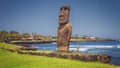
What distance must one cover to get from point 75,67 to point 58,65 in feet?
4.96

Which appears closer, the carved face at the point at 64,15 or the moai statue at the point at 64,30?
the moai statue at the point at 64,30

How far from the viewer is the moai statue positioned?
35.7 metres

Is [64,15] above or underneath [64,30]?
above

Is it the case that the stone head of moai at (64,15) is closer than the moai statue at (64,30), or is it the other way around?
the moai statue at (64,30)

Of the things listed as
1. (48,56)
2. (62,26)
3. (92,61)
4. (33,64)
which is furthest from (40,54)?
(33,64)

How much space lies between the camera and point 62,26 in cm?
3625

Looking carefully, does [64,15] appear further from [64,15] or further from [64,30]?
[64,30]

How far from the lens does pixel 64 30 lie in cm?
3575

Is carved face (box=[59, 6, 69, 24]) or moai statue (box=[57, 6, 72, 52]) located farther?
carved face (box=[59, 6, 69, 24])

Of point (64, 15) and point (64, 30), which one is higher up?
point (64, 15)

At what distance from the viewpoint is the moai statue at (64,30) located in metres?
35.7

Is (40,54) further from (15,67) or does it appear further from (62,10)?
(15,67)

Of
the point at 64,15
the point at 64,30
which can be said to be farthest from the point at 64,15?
the point at 64,30

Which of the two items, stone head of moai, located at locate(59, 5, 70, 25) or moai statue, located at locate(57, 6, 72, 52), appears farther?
stone head of moai, located at locate(59, 5, 70, 25)
